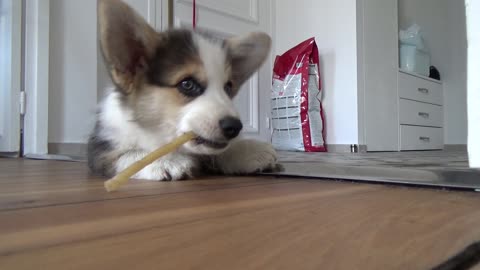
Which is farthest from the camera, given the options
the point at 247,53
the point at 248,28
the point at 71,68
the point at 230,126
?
the point at 248,28

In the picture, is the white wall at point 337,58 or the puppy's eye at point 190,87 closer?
the puppy's eye at point 190,87

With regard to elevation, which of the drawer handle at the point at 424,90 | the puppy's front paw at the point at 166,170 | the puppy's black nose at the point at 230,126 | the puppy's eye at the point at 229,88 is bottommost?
the puppy's front paw at the point at 166,170

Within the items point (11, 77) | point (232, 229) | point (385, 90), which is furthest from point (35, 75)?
point (385, 90)

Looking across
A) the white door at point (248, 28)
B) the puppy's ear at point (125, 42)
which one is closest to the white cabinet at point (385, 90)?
the white door at point (248, 28)

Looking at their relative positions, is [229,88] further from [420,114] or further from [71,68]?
[420,114]

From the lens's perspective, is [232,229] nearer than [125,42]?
Yes

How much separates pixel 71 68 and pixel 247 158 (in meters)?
1.87

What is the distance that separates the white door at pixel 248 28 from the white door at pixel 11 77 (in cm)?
128

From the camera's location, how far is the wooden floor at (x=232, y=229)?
0.32 meters

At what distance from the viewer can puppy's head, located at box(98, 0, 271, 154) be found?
3.19 ft

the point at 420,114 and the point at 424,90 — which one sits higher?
the point at 424,90

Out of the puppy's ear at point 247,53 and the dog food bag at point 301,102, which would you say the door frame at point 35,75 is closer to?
the puppy's ear at point 247,53

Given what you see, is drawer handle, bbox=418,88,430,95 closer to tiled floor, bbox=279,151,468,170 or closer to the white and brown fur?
tiled floor, bbox=279,151,468,170

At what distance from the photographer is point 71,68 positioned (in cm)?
253
